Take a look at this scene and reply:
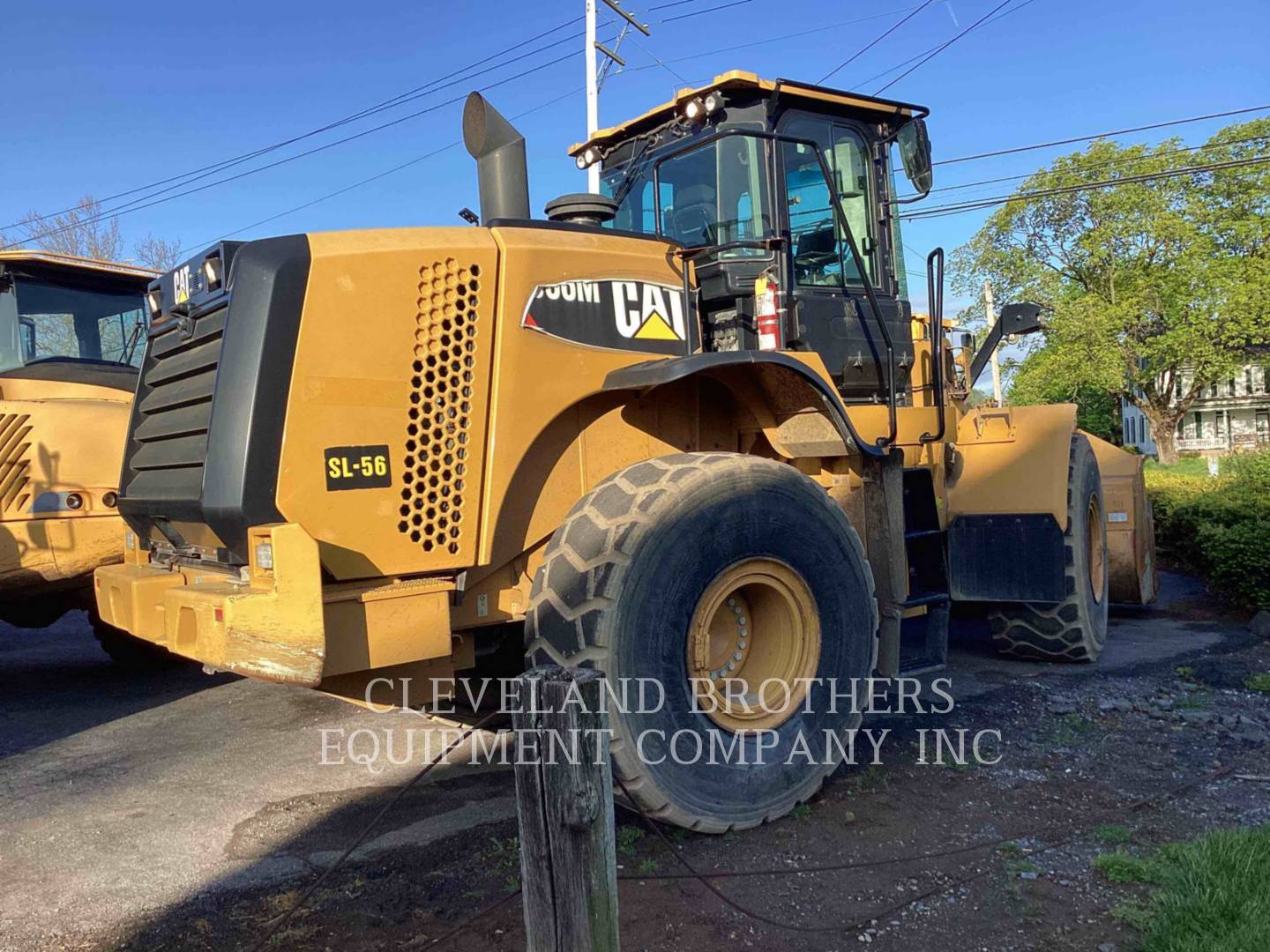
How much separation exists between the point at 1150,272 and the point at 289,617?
40440mm

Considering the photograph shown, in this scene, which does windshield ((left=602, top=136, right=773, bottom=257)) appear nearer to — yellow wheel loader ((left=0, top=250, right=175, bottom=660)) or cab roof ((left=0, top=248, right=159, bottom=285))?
yellow wheel loader ((left=0, top=250, right=175, bottom=660))

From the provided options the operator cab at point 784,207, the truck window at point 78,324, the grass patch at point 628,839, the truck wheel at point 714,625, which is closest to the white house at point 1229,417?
the operator cab at point 784,207

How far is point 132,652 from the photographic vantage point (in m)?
7.61

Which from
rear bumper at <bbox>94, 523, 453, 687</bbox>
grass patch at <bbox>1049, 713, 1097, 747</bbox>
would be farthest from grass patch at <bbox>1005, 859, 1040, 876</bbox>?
rear bumper at <bbox>94, 523, 453, 687</bbox>

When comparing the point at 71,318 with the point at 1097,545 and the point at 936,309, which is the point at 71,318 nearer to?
the point at 936,309

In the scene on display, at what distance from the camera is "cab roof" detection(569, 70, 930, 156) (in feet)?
15.9

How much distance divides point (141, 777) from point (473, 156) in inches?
139

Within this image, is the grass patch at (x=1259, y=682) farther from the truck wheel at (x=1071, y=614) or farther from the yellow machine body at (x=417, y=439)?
the yellow machine body at (x=417, y=439)

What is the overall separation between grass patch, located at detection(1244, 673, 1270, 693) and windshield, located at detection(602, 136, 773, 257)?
155 inches

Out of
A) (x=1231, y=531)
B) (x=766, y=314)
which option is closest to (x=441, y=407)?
(x=766, y=314)

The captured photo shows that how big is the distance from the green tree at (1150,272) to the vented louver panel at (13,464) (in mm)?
36017

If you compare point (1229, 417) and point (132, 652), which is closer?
point (132, 652)

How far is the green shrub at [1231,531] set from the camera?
7.81 metres

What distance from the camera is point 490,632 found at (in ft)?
14.0
